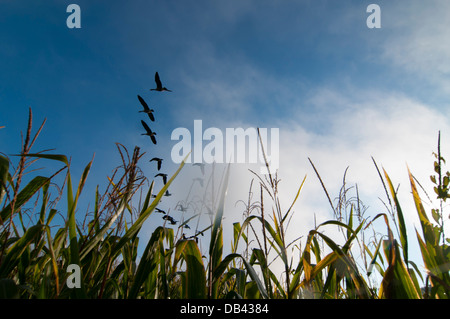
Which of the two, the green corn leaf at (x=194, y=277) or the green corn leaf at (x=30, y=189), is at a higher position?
the green corn leaf at (x=30, y=189)

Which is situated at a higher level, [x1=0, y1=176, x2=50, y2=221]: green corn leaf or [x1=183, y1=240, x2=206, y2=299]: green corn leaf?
[x1=0, y1=176, x2=50, y2=221]: green corn leaf

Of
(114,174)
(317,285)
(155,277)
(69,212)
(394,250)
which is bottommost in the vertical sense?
(317,285)

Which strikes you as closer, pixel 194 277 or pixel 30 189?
pixel 194 277

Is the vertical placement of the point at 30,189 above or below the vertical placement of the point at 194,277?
above

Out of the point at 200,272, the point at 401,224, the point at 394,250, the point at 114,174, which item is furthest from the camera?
the point at 114,174

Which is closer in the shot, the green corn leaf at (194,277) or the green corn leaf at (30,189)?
the green corn leaf at (194,277)

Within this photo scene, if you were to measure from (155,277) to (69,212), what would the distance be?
692 mm

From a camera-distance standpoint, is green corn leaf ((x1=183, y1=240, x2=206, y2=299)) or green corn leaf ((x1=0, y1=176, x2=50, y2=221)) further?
green corn leaf ((x1=0, y1=176, x2=50, y2=221))
